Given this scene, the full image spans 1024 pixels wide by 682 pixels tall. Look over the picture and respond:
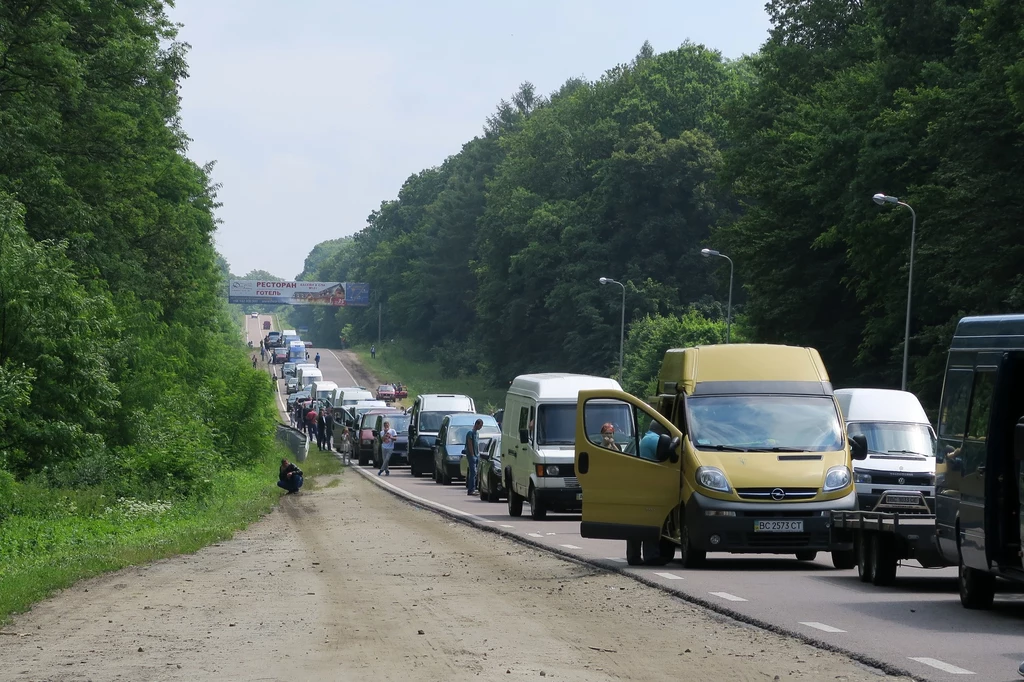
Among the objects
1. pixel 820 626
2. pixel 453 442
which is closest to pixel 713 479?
pixel 820 626

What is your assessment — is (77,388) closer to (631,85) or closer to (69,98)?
(69,98)

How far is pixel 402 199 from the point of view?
18838cm

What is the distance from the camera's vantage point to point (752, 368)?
18609 mm

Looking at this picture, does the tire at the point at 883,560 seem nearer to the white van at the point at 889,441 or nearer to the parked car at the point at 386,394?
the white van at the point at 889,441

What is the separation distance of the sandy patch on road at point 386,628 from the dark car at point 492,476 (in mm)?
14769

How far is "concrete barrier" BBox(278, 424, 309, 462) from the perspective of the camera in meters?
61.0

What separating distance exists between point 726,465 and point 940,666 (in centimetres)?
739

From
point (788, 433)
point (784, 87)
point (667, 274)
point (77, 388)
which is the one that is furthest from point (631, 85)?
point (788, 433)

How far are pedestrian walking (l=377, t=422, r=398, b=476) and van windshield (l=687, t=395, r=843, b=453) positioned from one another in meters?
33.7

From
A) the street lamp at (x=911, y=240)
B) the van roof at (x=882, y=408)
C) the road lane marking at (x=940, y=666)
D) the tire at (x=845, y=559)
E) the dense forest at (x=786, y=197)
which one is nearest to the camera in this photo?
the road lane marking at (x=940, y=666)

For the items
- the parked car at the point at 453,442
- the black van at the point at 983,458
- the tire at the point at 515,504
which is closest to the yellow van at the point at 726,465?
the black van at the point at 983,458

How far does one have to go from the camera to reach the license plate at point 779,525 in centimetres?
1727

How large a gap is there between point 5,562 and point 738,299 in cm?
7928

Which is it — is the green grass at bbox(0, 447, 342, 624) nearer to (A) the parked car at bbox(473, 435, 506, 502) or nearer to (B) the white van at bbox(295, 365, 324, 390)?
(A) the parked car at bbox(473, 435, 506, 502)
